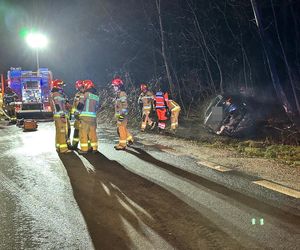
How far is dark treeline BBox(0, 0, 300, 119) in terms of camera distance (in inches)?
524

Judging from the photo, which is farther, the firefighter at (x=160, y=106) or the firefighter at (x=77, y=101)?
the firefighter at (x=160, y=106)

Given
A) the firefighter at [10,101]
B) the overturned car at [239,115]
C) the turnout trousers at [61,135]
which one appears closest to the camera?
the turnout trousers at [61,135]

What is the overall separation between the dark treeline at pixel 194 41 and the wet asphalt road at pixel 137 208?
5.83m

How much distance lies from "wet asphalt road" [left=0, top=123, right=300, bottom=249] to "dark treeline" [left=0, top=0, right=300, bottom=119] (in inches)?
229

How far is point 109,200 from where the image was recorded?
5195 millimetres

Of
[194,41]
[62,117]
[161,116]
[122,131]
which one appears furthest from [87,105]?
[194,41]

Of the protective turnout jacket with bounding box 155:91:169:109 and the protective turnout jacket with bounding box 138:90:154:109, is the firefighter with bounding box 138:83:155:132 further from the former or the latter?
the protective turnout jacket with bounding box 155:91:169:109

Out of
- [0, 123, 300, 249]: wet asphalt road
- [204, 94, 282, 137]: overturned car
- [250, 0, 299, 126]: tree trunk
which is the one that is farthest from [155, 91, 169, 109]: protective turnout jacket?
[0, 123, 300, 249]: wet asphalt road

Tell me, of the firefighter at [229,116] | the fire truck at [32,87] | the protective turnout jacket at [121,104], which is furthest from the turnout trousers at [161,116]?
the fire truck at [32,87]

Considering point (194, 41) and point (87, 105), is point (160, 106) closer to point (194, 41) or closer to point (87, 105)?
point (87, 105)

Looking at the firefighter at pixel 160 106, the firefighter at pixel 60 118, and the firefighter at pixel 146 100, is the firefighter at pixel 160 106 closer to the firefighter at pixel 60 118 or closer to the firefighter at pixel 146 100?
the firefighter at pixel 146 100

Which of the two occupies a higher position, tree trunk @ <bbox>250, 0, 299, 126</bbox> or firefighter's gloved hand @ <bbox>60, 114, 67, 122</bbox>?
tree trunk @ <bbox>250, 0, 299, 126</bbox>

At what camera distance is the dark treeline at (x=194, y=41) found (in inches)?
524

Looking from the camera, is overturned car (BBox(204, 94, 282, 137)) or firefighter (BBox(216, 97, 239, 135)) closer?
overturned car (BBox(204, 94, 282, 137))
